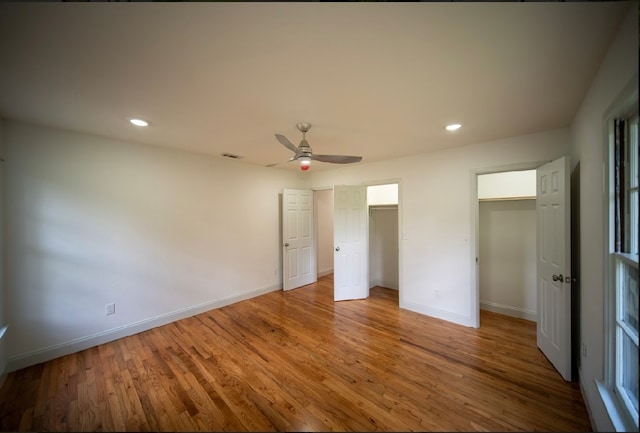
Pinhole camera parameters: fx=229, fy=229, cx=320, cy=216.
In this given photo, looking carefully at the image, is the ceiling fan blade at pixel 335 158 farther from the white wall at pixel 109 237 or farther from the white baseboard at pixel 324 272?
the white baseboard at pixel 324 272

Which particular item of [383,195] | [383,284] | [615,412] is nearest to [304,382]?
[615,412]

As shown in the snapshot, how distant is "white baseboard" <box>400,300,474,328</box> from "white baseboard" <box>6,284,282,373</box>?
9.48 feet

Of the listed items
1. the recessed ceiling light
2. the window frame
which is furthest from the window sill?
the recessed ceiling light

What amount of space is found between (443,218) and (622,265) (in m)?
2.04

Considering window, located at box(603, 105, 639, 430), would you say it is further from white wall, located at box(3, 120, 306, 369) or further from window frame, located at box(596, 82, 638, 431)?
white wall, located at box(3, 120, 306, 369)

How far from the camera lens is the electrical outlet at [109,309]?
2.80 metres

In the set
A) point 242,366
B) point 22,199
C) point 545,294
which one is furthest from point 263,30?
point 545,294

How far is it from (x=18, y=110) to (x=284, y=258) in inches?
146

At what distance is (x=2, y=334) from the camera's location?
6.88 ft

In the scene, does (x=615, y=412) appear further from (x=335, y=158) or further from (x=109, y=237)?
(x=109, y=237)

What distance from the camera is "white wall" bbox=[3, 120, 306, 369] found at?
234 cm

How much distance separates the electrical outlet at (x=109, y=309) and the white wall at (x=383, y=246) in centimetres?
410

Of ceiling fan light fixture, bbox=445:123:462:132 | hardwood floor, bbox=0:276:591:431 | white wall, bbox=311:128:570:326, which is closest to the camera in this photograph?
hardwood floor, bbox=0:276:591:431

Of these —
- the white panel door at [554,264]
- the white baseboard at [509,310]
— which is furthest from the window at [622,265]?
the white baseboard at [509,310]
